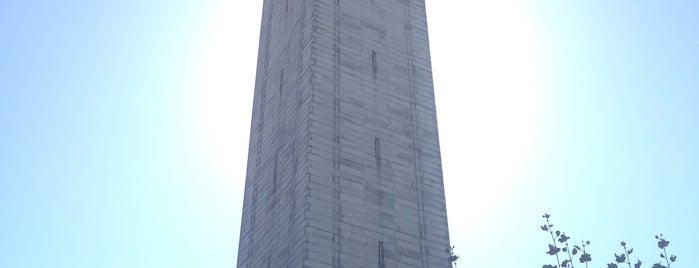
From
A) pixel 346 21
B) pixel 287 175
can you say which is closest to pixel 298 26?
pixel 346 21

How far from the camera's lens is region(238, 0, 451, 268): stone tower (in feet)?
101

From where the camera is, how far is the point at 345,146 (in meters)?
32.9

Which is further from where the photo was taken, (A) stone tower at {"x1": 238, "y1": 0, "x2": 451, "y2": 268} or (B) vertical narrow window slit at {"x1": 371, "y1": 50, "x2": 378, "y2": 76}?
(B) vertical narrow window slit at {"x1": 371, "y1": 50, "x2": 378, "y2": 76}

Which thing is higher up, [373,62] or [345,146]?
[373,62]

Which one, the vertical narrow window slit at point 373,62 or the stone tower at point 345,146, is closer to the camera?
the stone tower at point 345,146

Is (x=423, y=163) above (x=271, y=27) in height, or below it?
below

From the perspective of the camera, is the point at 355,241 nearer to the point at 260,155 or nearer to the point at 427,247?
the point at 427,247

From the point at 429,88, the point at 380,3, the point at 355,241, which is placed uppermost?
the point at 380,3

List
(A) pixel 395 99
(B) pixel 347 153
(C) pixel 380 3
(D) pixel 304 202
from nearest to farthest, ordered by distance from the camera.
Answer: (D) pixel 304 202 → (B) pixel 347 153 → (A) pixel 395 99 → (C) pixel 380 3

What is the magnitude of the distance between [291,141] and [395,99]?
489 centimetres

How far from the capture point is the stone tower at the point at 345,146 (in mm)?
30891

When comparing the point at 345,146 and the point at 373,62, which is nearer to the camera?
the point at 345,146

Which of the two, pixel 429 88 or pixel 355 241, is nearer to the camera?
pixel 355 241

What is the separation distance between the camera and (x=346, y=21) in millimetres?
37375
